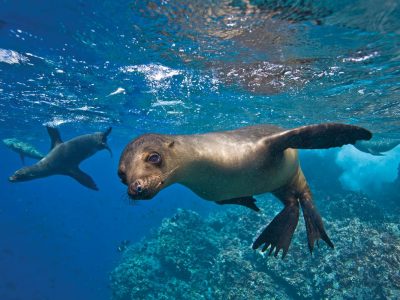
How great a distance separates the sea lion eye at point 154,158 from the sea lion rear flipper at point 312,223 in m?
3.06

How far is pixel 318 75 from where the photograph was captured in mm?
11312

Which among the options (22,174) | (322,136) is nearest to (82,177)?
(22,174)

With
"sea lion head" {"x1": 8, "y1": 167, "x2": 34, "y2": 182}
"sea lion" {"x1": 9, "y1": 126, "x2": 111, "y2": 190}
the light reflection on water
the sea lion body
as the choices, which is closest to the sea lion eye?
the sea lion body

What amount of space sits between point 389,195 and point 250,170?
71.5 ft

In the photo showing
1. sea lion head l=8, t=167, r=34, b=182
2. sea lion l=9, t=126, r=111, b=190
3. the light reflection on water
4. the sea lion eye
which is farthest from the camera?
sea lion head l=8, t=167, r=34, b=182

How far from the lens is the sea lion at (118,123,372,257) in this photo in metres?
2.35

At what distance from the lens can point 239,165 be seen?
3.55 m

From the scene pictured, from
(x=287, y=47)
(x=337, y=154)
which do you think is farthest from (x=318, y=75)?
(x=337, y=154)

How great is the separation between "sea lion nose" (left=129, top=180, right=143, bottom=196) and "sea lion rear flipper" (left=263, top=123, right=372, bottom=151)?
2243mm

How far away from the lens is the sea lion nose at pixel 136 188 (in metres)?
2.06

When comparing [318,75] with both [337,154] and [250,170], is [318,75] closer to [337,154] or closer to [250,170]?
[250,170]

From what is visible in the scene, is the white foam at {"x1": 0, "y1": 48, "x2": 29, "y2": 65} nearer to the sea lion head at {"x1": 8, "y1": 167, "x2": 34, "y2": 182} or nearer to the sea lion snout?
the sea lion head at {"x1": 8, "y1": 167, "x2": 34, "y2": 182}

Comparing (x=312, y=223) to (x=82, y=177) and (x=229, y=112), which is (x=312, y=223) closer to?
(x=82, y=177)

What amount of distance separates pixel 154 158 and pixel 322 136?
87.6 inches
